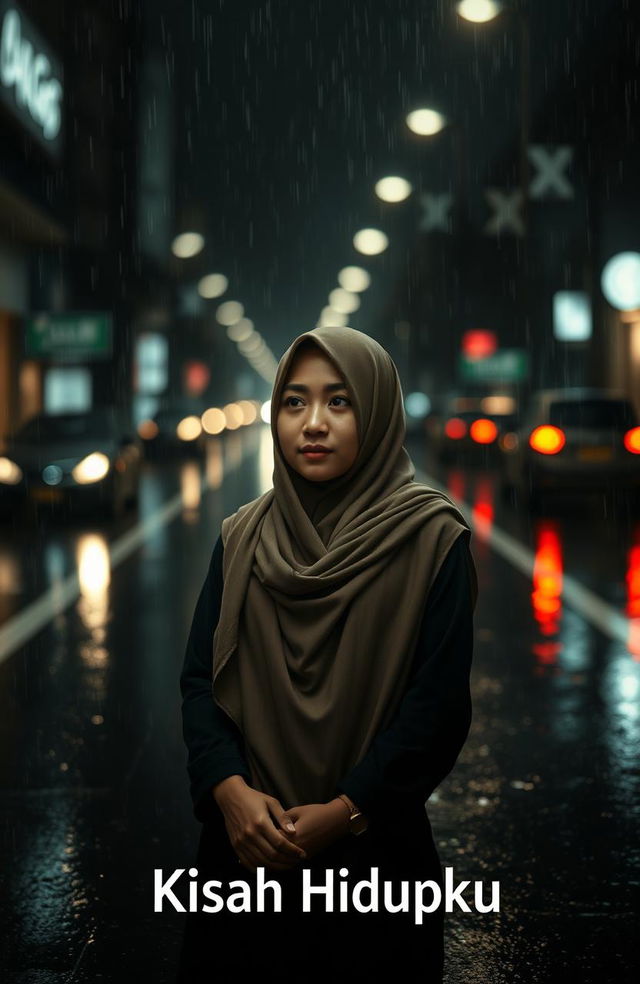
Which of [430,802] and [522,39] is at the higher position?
[522,39]

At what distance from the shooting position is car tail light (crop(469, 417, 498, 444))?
109ft

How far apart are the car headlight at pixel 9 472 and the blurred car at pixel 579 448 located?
6.85m

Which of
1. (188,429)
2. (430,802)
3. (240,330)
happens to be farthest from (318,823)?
(240,330)

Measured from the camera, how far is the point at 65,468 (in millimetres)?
19516

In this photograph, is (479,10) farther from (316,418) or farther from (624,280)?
(316,418)

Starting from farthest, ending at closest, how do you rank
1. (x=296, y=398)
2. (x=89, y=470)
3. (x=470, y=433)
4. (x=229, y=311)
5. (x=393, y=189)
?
(x=229, y=311) → (x=470, y=433) → (x=393, y=189) → (x=89, y=470) → (x=296, y=398)

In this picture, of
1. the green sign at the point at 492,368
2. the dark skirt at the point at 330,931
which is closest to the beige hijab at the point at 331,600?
the dark skirt at the point at 330,931

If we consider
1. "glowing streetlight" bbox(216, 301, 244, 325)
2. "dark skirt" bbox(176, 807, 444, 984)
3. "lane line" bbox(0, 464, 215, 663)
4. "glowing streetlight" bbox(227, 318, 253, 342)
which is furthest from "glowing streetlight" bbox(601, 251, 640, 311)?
"glowing streetlight" bbox(227, 318, 253, 342)

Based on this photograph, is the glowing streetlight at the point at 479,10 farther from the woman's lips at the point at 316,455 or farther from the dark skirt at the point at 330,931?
the dark skirt at the point at 330,931

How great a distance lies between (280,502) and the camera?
281 cm

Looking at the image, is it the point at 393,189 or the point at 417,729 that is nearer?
the point at 417,729

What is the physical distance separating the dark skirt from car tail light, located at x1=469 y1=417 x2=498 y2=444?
30.8 m

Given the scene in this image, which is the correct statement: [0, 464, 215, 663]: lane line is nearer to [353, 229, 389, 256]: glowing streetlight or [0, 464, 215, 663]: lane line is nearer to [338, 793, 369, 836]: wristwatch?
[338, 793, 369, 836]: wristwatch

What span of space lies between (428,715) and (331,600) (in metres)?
0.29
